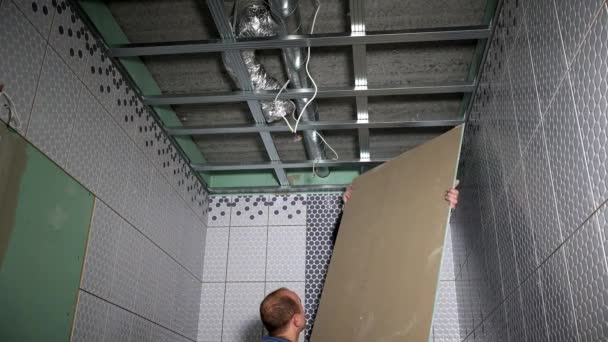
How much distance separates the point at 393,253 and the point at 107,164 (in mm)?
1571

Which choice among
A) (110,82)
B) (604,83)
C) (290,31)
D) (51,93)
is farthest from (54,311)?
(604,83)

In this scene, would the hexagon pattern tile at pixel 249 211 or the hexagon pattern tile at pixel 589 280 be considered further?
the hexagon pattern tile at pixel 249 211

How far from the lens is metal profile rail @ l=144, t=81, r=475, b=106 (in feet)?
9.38

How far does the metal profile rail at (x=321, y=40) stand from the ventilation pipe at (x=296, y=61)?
69 millimetres

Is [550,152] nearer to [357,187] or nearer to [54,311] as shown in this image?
[357,187]

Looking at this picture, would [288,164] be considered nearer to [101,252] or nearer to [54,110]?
[101,252]

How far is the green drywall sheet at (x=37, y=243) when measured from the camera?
72.4 inches

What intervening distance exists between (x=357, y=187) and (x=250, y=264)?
139 centimetres

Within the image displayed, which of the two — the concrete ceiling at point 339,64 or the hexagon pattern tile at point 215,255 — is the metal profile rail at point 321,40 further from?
the hexagon pattern tile at point 215,255

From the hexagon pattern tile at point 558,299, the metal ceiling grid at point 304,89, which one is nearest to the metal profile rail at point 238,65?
the metal ceiling grid at point 304,89

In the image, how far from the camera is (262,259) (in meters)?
4.02

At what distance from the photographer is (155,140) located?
326 centimetres

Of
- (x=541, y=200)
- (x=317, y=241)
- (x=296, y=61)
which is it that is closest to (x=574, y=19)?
(x=541, y=200)

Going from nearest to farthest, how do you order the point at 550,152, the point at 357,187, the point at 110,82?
the point at 550,152 < the point at 110,82 < the point at 357,187
